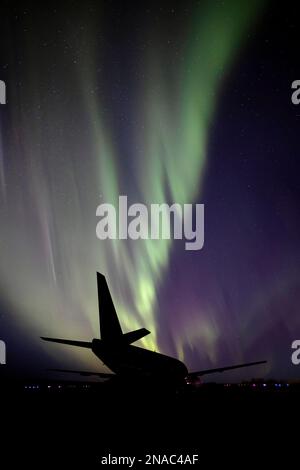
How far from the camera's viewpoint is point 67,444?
31.0 ft

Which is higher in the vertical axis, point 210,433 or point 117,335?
point 117,335

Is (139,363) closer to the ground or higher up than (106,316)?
closer to the ground

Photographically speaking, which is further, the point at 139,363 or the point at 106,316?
the point at 106,316

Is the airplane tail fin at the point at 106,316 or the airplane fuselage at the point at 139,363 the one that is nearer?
the airplane fuselage at the point at 139,363

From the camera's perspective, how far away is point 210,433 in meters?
10.7

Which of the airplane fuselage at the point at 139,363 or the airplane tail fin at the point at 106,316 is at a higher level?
the airplane tail fin at the point at 106,316

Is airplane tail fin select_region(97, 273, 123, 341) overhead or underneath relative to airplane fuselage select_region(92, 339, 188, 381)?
overhead

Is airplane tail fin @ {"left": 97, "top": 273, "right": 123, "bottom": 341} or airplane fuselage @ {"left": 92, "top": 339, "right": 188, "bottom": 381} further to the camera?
airplane tail fin @ {"left": 97, "top": 273, "right": 123, "bottom": 341}

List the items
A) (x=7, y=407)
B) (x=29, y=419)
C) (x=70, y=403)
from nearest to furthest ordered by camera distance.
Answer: (x=29, y=419)
(x=7, y=407)
(x=70, y=403)

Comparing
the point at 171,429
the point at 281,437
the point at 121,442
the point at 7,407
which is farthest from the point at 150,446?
the point at 7,407

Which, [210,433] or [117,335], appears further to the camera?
[117,335]

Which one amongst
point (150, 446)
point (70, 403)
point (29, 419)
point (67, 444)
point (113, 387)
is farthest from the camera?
point (113, 387)
